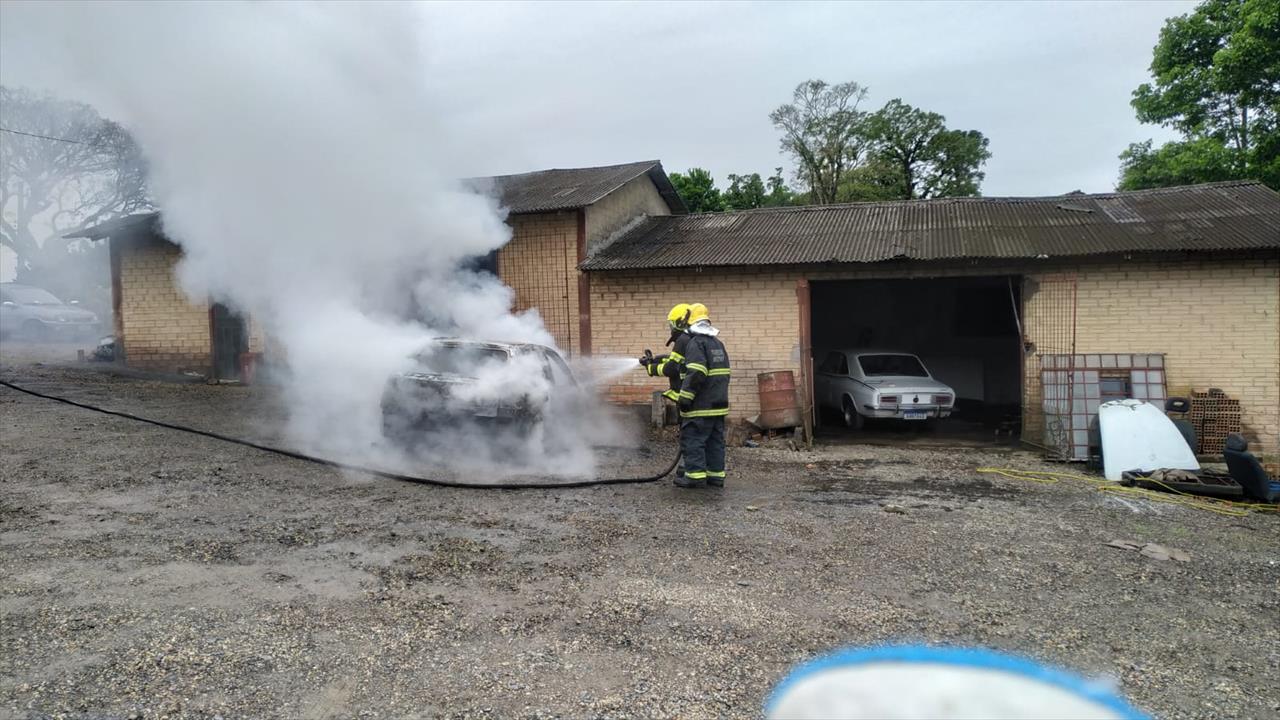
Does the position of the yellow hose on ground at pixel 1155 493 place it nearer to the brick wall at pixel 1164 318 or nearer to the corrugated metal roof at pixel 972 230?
the brick wall at pixel 1164 318

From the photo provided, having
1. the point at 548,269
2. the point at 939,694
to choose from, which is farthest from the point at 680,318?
the point at 548,269

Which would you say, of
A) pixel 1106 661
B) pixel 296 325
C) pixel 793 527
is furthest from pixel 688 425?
pixel 296 325

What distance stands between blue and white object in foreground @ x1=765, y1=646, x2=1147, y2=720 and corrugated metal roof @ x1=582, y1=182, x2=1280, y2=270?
31.7 feet

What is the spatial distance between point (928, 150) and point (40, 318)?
36.8 meters

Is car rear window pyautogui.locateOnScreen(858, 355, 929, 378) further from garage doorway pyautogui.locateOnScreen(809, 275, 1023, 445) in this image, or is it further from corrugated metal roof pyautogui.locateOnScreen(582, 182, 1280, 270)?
corrugated metal roof pyautogui.locateOnScreen(582, 182, 1280, 270)

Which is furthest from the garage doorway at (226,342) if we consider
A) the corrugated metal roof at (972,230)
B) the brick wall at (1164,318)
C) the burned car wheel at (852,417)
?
the burned car wheel at (852,417)

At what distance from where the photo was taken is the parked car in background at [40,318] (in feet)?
69.4

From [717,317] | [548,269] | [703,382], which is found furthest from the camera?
[548,269]

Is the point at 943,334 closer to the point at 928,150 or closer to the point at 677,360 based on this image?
the point at 677,360

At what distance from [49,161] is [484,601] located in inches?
1100

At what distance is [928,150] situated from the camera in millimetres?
37125

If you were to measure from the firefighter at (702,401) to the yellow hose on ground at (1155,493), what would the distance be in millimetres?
3973

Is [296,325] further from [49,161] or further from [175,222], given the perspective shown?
[49,161]

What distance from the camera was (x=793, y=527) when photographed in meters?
6.25
